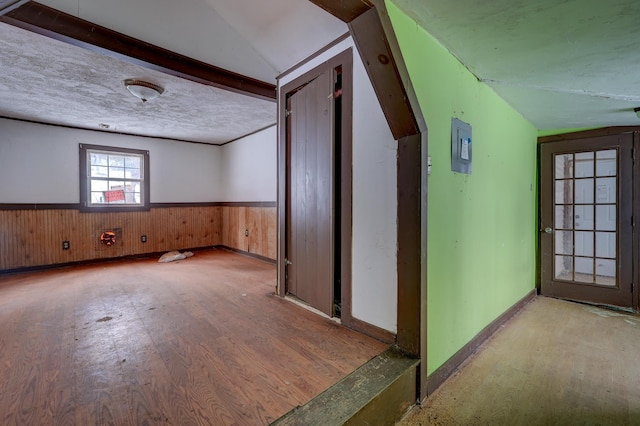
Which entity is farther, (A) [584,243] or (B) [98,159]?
(B) [98,159]

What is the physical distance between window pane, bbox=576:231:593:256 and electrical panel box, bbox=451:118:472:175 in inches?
103

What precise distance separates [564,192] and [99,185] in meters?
7.37

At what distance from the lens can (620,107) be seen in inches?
109

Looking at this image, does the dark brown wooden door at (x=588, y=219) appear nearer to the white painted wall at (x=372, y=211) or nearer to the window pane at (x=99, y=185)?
the white painted wall at (x=372, y=211)

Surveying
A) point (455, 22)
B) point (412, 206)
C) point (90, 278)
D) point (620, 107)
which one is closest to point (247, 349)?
point (412, 206)

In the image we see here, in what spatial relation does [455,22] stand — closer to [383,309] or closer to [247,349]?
[383,309]

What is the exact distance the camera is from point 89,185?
516 cm

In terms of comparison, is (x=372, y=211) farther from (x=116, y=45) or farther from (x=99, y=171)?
(x=99, y=171)

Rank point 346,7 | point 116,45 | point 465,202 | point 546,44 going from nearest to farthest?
point 346,7
point 546,44
point 465,202
point 116,45

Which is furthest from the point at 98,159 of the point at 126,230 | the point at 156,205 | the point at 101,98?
the point at 101,98

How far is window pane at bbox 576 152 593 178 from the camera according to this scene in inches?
140

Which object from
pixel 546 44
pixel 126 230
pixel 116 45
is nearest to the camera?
pixel 546 44

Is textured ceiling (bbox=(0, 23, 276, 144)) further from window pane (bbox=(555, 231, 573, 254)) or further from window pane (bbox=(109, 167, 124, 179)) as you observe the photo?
window pane (bbox=(555, 231, 573, 254))

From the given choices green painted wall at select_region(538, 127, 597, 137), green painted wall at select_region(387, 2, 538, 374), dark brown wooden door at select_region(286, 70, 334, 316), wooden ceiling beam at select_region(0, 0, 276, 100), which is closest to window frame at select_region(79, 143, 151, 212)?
→ wooden ceiling beam at select_region(0, 0, 276, 100)
